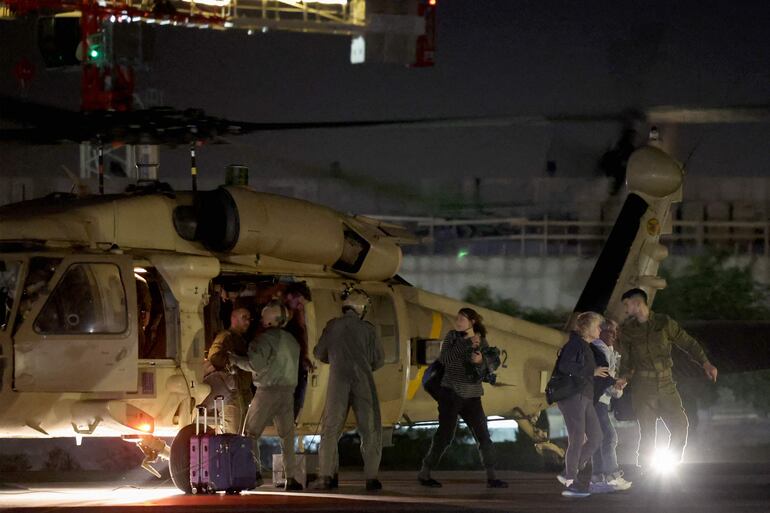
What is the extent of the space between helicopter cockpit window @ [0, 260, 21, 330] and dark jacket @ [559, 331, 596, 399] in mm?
4642

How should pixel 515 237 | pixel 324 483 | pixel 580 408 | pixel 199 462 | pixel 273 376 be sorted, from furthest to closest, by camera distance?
1. pixel 515 237
2. pixel 324 483
3. pixel 273 376
4. pixel 580 408
5. pixel 199 462

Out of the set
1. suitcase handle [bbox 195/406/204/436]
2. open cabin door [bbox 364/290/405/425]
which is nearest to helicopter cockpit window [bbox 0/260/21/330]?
suitcase handle [bbox 195/406/204/436]

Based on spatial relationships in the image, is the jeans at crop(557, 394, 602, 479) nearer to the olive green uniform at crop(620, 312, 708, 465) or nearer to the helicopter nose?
the olive green uniform at crop(620, 312, 708, 465)

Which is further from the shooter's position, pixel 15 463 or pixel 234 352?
pixel 15 463

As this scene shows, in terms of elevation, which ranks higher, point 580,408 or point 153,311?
point 153,311

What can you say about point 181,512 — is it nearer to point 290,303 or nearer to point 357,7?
point 290,303

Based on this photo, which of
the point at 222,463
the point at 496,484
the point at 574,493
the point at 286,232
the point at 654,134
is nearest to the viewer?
the point at 222,463

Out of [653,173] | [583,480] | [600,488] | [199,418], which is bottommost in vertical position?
[600,488]

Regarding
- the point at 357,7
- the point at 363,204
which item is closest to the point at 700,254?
the point at 363,204

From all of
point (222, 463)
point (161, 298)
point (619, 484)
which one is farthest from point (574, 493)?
point (161, 298)

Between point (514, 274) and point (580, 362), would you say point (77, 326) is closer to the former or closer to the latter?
point (580, 362)

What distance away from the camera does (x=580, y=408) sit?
13625 millimetres

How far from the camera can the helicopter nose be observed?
18875 mm

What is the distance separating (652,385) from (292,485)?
3.30 meters
